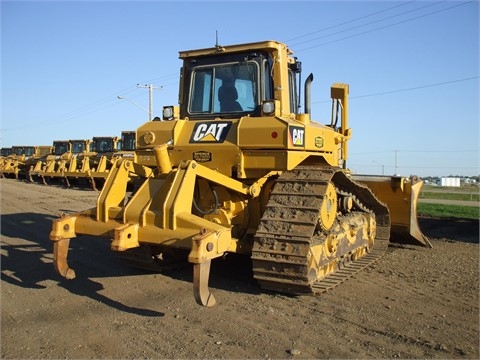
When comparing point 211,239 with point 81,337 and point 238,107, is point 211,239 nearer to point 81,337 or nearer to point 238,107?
point 81,337

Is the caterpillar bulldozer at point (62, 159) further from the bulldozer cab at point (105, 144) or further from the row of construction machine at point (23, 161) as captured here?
the row of construction machine at point (23, 161)

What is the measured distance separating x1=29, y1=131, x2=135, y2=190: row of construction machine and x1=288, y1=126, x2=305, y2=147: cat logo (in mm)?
16964

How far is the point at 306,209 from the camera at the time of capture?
5391 mm

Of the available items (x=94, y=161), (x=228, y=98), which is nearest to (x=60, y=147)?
(x=94, y=161)

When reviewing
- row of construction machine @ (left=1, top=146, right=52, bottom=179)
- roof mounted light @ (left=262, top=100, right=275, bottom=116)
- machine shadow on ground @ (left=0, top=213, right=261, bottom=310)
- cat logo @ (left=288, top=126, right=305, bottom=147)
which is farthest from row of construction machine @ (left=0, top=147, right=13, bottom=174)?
cat logo @ (left=288, top=126, right=305, bottom=147)

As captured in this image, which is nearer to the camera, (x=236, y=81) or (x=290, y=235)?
(x=290, y=235)

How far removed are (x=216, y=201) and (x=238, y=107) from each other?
1360mm

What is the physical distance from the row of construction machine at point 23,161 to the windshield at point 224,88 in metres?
28.5

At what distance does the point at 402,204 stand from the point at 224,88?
14.8 feet

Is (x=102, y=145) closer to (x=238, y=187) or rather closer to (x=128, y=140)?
(x=128, y=140)

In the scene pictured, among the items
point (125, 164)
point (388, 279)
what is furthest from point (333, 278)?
point (125, 164)

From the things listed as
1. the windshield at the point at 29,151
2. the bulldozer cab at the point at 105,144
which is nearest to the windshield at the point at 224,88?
the bulldozer cab at the point at 105,144

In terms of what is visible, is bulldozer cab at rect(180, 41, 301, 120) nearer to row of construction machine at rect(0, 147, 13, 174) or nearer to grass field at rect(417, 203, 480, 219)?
grass field at rect(417, 203, 480, 219)

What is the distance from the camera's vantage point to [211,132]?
6254mm
